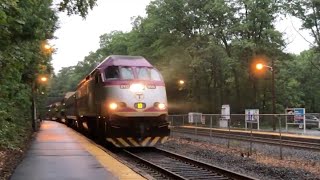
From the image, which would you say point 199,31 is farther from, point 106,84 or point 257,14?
point 106,84

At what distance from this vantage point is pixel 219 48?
183 ft

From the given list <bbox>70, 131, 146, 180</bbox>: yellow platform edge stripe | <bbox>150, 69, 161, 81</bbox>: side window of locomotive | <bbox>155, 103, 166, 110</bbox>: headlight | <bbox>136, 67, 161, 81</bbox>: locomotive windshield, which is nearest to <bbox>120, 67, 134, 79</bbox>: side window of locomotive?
<bbox>136, 67, 161, 81</bbox>: locomotive windshield

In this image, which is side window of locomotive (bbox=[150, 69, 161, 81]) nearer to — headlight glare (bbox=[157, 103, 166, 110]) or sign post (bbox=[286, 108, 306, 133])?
headlight glare (bbox=[157, 103, 166, 110])

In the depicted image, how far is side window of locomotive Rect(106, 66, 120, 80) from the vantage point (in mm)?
19797

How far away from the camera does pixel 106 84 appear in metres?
19.5

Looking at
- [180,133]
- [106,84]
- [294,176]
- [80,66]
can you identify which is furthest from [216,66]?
[80,66]

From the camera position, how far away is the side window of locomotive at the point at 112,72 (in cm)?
1980

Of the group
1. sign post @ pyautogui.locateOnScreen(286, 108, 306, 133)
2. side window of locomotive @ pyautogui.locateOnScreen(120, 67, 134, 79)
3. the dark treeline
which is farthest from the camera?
the dark treeline

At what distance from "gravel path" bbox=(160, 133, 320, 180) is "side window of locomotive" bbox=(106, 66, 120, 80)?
14.6ft

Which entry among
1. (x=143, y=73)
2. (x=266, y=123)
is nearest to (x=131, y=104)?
(x=143, y=73)

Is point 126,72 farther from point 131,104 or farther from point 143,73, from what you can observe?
point 131,104

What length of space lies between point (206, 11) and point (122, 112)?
4309 centimetres

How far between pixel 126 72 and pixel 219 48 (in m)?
36.9

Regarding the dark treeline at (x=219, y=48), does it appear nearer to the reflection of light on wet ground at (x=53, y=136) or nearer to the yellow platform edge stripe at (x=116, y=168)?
the reflection of light on wet ground at (x=53, y=136)
